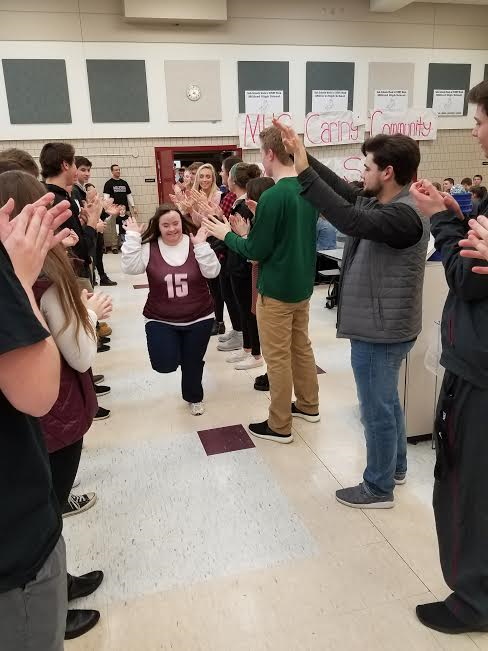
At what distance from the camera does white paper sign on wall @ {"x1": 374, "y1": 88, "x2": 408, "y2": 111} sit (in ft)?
35.2

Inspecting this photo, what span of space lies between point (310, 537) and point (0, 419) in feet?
5.20

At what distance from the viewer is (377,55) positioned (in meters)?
10.5

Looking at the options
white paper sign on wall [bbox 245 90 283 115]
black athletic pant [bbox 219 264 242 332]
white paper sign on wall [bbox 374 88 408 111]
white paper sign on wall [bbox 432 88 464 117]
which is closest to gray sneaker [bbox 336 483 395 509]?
black athletic pant [bbox 219 264 242 332]

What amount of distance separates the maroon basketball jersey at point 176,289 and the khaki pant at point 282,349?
1.66ft

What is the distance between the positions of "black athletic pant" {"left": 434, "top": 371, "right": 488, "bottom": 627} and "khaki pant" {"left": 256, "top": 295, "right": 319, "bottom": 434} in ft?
4.04

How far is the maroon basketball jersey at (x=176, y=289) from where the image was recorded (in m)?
3.05

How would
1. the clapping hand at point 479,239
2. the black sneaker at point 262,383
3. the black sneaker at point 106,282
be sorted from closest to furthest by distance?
the clapping hand at point 479,239
the black sneaker at point 262,383
the black sneaker at point 106,282

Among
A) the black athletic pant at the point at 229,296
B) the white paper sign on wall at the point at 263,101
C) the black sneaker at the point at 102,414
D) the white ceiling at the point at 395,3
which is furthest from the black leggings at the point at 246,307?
the white ceiling at the point at 395,3

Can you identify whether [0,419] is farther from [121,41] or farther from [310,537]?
[121,41]

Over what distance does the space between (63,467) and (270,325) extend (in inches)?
55.8

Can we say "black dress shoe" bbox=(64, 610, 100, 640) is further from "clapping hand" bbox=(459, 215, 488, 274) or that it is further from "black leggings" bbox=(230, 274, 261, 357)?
"black leggings" bbox=(230, 274, 261, 357)

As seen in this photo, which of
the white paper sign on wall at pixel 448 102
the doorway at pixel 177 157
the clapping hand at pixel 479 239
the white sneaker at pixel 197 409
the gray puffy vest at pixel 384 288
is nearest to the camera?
the clapping hand at pixel 479 239

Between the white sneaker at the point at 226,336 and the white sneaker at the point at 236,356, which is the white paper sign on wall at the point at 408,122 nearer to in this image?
the white sneaker at the point at 226,336

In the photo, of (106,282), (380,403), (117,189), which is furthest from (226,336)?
(117,189)
